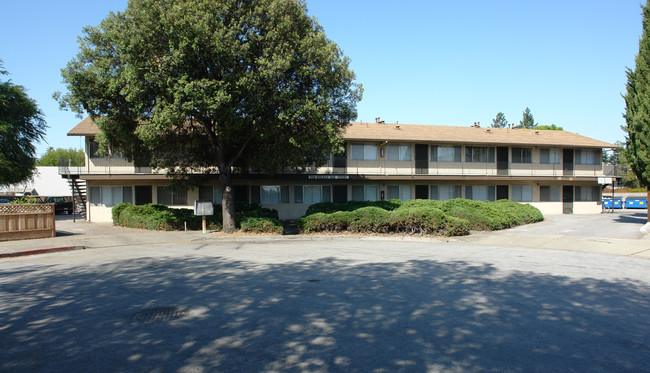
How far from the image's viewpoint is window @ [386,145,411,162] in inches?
1249

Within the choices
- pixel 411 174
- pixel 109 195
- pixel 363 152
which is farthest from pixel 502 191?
pixel 109 195

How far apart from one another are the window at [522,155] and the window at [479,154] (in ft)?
6.41


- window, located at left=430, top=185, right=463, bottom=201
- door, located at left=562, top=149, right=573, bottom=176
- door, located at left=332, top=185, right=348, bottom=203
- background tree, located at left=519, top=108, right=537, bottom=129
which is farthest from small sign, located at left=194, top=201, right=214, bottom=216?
background tree, located at left=519, top=108, right=537, bottom=129

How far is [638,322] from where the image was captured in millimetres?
6004

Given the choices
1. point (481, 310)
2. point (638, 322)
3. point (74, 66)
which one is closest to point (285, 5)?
point (74, 66)

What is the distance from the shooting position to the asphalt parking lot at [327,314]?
4.63m

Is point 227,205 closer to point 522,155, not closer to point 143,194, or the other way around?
point 143,194

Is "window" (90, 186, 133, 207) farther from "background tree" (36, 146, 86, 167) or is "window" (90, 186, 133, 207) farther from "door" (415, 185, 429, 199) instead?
"background tree" (36, 146, 86, 167)

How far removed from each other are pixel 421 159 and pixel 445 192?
3.48m

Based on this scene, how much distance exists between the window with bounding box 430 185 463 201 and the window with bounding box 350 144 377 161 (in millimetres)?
5791

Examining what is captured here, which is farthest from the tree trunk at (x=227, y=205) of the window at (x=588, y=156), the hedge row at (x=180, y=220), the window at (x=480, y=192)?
the window at (x=588, y=156)

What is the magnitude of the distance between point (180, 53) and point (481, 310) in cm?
1400

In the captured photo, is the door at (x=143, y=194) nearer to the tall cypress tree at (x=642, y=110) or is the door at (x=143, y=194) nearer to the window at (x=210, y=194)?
the window at (x=210, y=194)

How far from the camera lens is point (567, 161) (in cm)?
3512
